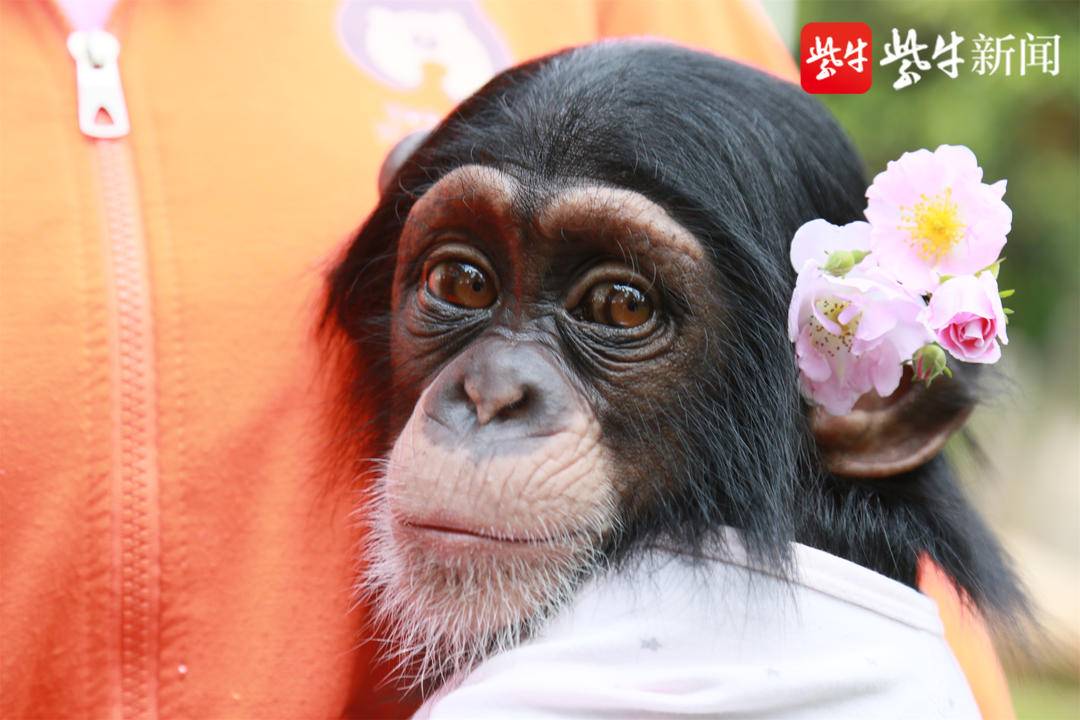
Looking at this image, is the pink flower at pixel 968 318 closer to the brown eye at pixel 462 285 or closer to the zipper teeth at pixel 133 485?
the brown eye at pixel 462 285

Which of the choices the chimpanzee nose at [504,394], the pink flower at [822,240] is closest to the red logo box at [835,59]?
the pink flower at [822,240]

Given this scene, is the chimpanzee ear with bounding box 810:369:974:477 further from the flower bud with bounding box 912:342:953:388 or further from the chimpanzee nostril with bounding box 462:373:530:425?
the chimpanzee nostril with bounding box 462:373:530:425

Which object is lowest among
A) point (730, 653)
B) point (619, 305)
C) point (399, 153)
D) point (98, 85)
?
point (730, 653)

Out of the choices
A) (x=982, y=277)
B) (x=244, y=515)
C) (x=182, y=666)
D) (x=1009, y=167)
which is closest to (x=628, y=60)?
(x=982, y=277)

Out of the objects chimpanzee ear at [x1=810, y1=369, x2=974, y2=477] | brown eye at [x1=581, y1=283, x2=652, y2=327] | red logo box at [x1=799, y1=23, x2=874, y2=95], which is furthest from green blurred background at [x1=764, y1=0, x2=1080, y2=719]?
brown eye at [x1=581, y1=283, x2=652, y2=327]

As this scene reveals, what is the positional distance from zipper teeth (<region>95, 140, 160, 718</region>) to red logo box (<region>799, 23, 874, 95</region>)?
107 cm

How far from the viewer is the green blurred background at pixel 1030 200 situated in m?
4.16

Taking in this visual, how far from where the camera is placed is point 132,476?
4.42 ft

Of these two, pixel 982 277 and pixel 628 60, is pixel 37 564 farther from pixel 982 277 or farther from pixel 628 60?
pixel 982 277

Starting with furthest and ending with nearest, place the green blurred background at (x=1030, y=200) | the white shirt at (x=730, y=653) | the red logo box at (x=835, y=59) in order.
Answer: the green blurred background at (x=1030, y=200)
the red logo box at (x=835, y=59)
the white shirt at (x=730, y=653)

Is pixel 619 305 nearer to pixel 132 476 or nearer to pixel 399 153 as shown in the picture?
pixel 399 153

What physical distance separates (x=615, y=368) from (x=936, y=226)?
0.40m

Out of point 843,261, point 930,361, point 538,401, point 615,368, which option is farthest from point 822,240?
point 538,401

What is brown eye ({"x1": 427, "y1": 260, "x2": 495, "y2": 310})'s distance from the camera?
1.49 meters
